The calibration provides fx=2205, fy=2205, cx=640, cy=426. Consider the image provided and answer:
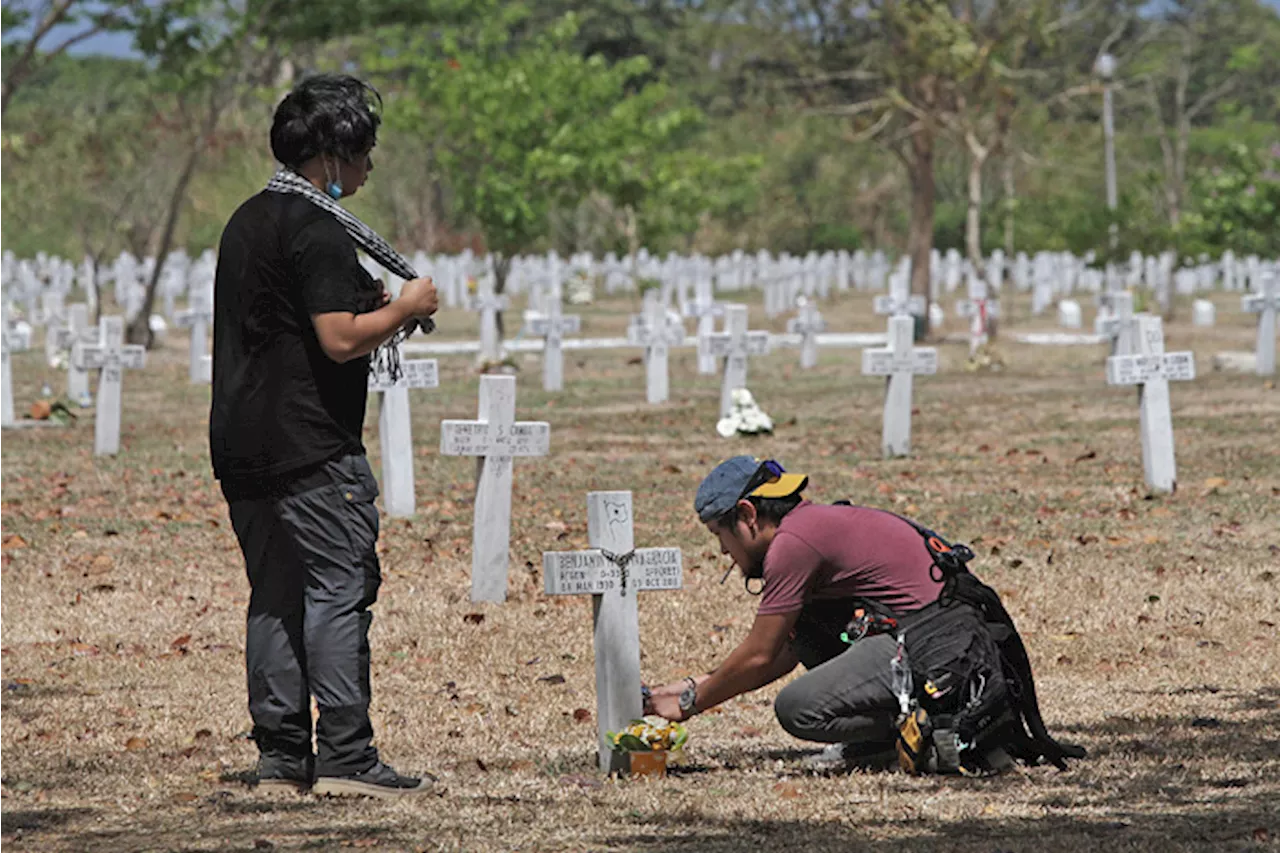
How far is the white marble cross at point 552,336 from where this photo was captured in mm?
25984

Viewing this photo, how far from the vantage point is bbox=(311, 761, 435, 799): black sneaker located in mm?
6836

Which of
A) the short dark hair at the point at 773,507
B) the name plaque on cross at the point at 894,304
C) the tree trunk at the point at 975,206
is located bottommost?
the short dark hair at the point at 773,507

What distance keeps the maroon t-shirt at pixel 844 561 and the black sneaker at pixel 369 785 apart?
4.11 ft

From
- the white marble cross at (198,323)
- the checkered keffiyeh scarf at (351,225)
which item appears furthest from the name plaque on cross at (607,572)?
the white marble cross at (198,323)

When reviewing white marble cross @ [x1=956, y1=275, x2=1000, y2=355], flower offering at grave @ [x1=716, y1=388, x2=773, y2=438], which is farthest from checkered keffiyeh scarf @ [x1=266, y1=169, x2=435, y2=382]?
white marble cross @ [x1=956, y1=275, x2=1000, y2=355]

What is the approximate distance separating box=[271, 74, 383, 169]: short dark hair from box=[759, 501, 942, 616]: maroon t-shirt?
5.95ft

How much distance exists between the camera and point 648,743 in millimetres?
7125

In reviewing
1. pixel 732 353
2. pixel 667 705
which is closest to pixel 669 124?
pixel 732 353

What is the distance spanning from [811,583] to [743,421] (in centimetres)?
1306

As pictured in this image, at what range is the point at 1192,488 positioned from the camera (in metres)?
15.6

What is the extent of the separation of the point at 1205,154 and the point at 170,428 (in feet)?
190

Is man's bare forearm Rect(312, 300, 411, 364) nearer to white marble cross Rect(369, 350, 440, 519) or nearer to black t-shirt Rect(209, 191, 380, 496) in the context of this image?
black t-shirt Rect(209, 191, 380, 496)

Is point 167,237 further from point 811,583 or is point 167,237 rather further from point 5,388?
point 811,583

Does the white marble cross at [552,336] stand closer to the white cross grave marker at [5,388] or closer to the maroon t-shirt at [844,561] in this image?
the white cross grave marker at [5,388]
